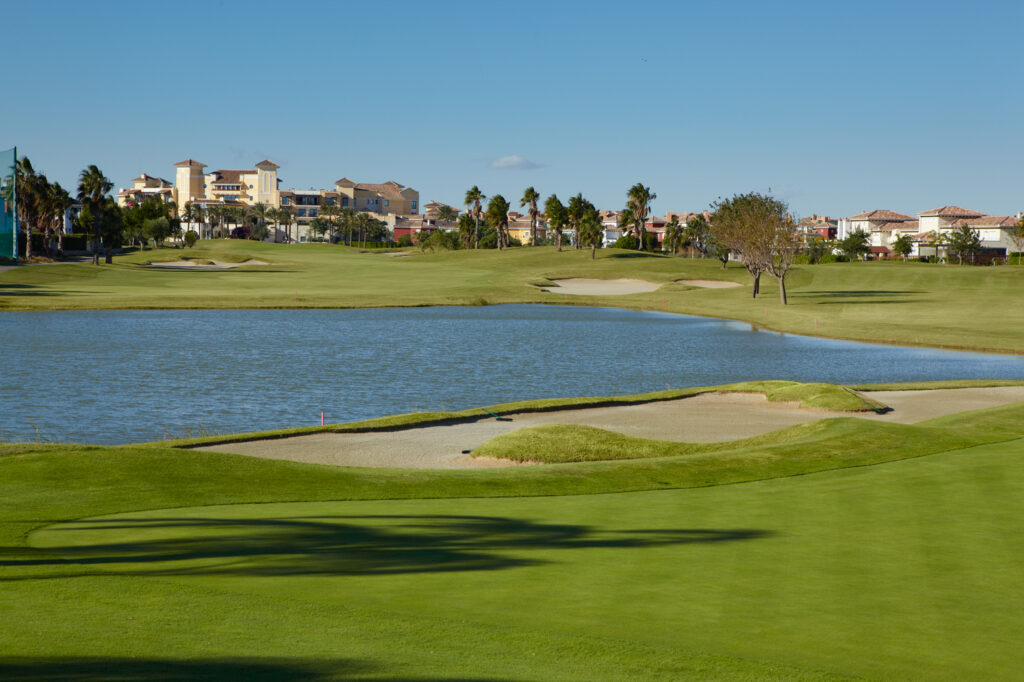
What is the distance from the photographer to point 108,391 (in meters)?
38.5

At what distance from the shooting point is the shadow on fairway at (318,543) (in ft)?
35.8

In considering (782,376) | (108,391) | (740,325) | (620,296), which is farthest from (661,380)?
(620,296)

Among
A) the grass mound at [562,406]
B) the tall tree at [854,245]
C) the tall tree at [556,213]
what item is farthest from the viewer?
the tall tree at [854,245]

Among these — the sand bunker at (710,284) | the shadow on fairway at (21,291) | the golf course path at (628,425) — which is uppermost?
the sand bunker at (710,284)

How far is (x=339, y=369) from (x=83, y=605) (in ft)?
123

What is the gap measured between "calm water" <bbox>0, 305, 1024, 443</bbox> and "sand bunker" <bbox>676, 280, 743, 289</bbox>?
106 ft

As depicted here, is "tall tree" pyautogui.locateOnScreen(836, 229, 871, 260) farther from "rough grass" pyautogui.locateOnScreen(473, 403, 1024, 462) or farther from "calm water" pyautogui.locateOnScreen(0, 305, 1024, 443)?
"rough grass" pyautogui.locateOnScreen(473, 403, 1024, 462)

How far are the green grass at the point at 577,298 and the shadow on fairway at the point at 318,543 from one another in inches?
2028

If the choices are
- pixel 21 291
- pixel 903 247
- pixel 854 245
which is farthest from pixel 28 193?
pixel 903 247

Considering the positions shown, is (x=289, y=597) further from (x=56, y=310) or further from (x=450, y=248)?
(x=450, y=248)

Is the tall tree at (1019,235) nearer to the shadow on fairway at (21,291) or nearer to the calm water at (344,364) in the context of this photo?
the calm water at (344,364)

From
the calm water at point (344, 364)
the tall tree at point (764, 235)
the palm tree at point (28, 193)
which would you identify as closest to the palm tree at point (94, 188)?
the palm tree at point (28, 193)

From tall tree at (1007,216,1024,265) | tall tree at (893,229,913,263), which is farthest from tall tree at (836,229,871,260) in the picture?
tall tree at (1007,216,1024,265)

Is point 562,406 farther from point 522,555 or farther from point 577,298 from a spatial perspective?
point 577,298
